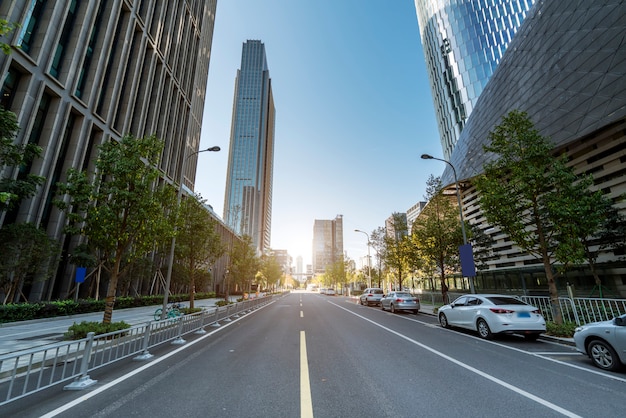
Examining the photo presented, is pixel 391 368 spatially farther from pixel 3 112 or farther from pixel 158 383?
pixel 3 112

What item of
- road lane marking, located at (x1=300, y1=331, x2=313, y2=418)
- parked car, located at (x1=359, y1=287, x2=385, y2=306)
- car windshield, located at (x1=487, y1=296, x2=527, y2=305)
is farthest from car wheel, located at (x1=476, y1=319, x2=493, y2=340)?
parked car, located at (x1=359, y1=287, x2=385, y2=306)

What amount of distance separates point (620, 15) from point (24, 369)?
1354 inches

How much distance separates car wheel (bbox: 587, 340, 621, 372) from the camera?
5750 mm

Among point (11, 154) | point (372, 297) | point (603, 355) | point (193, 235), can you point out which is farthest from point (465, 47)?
point (11, 154)

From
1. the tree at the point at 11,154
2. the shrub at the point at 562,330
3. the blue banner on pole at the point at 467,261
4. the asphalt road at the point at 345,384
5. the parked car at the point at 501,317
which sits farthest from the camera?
the blue banner on pole at the point at 467,261

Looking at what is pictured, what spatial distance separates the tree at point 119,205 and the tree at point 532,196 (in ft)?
46.9

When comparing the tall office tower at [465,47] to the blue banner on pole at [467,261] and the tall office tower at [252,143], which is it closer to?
the blue banner on pole at [467,261]

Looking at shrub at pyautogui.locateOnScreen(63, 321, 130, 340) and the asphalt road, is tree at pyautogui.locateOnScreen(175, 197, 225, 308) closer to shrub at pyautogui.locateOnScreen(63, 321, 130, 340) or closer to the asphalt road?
shrub at pyautogui.locateOnScreen(63, 321, 130, 340)

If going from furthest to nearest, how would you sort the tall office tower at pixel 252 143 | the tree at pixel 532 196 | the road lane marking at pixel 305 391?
the tall office tower at pixel 252 143
the tree at pixel 532 196
the road lane marking at pixel 305 391

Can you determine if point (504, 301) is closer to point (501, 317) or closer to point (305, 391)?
point (501, 317)

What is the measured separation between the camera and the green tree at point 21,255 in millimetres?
12898

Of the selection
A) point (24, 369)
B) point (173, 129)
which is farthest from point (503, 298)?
point (173, 129)

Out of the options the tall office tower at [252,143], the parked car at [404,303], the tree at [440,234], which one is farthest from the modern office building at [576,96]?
the tall office tower at [252,143]

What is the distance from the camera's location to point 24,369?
5680 millimetres
